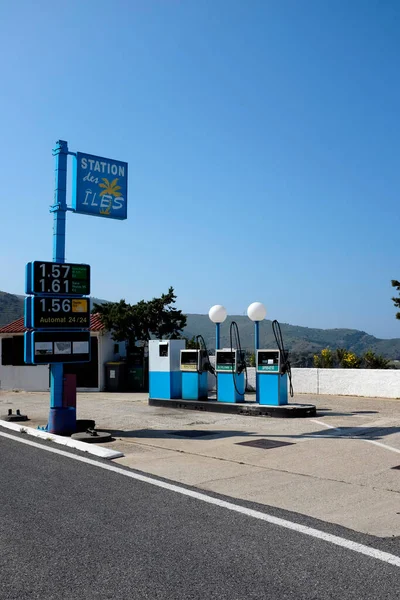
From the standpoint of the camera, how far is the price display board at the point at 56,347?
1246 cm

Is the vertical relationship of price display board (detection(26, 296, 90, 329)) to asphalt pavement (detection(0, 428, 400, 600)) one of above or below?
above

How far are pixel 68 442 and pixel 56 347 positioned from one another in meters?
2.19

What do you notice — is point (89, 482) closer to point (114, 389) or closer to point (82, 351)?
point (82, 351)

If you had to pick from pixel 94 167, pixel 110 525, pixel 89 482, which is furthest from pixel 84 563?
pixel 94 167

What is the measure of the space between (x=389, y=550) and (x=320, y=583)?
3.62 feet

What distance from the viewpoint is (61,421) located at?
41.6ft

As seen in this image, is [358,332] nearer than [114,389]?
No

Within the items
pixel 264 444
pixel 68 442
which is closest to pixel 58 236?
pixel 68 442

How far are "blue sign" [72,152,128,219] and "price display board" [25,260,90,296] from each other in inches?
54.9

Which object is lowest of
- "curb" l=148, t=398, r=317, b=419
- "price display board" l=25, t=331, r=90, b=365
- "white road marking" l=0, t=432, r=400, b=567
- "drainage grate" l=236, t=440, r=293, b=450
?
"white road marking" l=0, t=432, r=400, b=567

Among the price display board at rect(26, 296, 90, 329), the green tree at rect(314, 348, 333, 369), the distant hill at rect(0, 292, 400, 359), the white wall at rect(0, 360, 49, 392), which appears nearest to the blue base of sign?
the price display board at rect(26, 296, 90, 329)

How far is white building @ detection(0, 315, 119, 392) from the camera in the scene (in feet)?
87.1

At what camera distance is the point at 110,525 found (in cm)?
602

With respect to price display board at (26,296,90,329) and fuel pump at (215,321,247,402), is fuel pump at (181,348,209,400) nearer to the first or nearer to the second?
fuel pump at (215,321,247,402)
